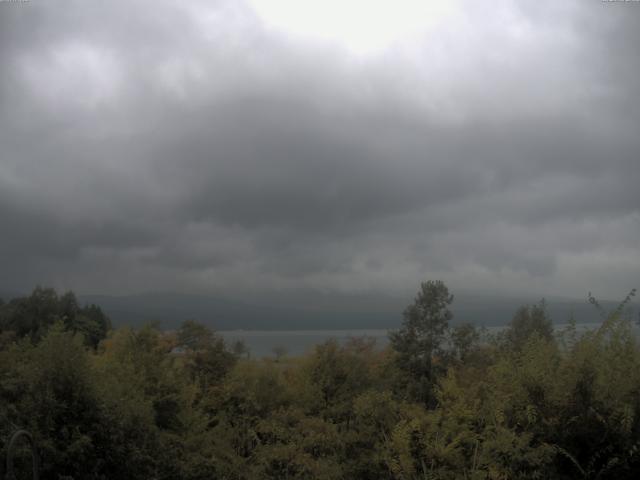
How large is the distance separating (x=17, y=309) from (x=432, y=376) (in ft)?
149

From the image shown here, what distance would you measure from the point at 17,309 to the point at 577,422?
59.8 m

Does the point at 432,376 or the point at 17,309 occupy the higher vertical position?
the point at 17,309

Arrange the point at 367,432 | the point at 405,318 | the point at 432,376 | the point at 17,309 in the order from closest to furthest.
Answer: the point at 367,432, the point at 432,376, the point at 405,318, the point at 17,309

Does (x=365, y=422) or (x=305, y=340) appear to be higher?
(x=365, y=422)

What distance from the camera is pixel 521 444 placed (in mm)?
8734

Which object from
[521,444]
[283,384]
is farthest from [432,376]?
[521,444]

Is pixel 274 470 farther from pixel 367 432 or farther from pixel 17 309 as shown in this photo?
pixel 17 309

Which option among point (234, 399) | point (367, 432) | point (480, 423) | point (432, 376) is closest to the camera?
point (480, 423)

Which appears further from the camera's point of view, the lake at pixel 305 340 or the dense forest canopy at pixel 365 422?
the lake at pixel 305 340

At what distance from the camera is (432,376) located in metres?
30.2

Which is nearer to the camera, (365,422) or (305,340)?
(365,422)

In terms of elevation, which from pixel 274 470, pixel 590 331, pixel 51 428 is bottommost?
pixel 274 470

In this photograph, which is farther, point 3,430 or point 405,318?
point 405,318

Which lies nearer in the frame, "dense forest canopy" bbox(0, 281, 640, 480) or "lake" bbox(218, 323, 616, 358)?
"dense forest canopy" bbox(0, 281, 640, 480)
